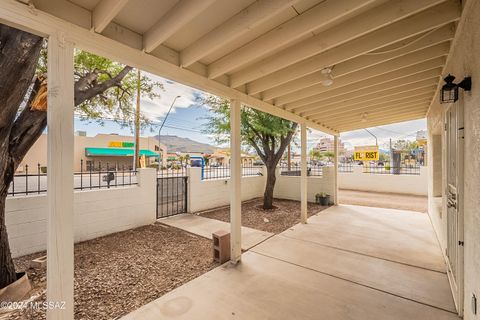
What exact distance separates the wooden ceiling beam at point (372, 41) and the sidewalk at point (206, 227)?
2.91 m

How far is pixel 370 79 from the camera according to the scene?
11.7ft

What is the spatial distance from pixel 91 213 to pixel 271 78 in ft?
13.7

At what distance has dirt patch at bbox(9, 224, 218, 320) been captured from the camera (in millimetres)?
2436

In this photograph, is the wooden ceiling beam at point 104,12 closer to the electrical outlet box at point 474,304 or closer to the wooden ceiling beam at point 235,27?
the wooden ceiling beam at point 235,27

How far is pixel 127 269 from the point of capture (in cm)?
320

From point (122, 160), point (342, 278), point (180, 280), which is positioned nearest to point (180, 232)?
point (180, 280)

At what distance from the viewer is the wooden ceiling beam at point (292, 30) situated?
1.87 metres

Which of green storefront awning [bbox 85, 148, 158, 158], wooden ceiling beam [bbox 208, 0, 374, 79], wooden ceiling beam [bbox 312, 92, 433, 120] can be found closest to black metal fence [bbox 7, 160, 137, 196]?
wooden ceiling beam [bbox 208, 0, 374, 79]

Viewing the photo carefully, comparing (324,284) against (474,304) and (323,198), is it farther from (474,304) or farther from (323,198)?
(323,198)

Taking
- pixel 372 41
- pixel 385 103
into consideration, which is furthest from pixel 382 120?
pixel 372 41

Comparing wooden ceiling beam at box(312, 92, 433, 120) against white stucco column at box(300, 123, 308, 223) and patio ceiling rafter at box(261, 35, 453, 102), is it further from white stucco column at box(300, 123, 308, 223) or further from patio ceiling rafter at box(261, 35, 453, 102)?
patio ceiling rafter at box(261, 35, 453, 102)

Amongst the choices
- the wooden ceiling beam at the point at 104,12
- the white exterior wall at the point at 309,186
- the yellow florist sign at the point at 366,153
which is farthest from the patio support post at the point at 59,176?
the yellow florist sign at the point at 366,153

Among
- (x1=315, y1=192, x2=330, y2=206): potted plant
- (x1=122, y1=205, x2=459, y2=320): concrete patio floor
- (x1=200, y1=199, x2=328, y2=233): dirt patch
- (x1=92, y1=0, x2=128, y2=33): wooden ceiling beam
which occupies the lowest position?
(x1=122, y1=205, x2=459, y2=320): concrete patio floor

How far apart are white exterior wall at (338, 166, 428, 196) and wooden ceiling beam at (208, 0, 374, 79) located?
9.96 m
